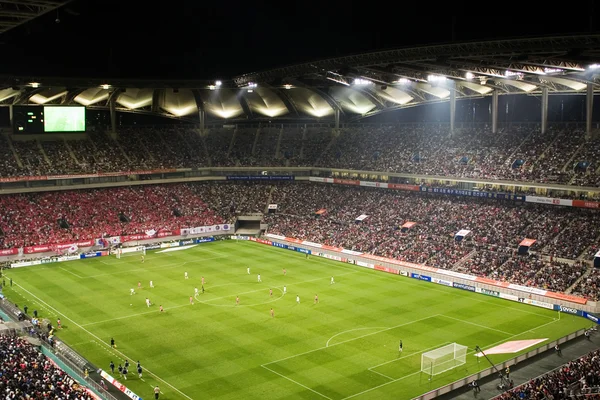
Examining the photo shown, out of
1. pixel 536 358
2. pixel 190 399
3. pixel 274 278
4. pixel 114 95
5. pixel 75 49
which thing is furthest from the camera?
pixel 114 95

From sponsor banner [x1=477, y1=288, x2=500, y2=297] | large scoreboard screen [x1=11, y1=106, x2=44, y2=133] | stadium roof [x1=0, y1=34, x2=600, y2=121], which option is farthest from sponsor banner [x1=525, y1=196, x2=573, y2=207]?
large scoreboard screen [x1=11, y1=106, x2=44, y2=133]

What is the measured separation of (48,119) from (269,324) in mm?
48906

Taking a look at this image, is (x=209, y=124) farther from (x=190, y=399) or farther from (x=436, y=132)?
(x=190, y=399)

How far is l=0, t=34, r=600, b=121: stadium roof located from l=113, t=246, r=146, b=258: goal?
21404 millimetres

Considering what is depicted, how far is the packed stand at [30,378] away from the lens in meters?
26.9

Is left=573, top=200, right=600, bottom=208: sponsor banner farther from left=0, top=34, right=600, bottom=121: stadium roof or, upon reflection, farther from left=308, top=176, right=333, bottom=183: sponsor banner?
left=308, top=176, right=333, bottom=183: sponsor banner

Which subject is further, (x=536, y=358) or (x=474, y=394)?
(x=536, y=358)

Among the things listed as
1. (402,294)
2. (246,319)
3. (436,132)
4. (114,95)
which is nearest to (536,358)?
(402,294)

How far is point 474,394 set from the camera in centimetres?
3478

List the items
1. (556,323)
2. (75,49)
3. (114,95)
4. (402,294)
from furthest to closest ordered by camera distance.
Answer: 1. (114,95)
2. (75,49)
3. (402,294)
4. (556,323)

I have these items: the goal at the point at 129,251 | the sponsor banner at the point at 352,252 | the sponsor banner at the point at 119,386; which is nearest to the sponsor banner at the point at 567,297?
the sponsor banner at the point at 352,252

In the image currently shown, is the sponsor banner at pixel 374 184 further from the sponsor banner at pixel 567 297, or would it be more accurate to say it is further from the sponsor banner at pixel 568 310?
the sponsor banner at pixel 568 310

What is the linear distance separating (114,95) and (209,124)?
17067 mm

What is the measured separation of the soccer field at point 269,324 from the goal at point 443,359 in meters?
0.59
